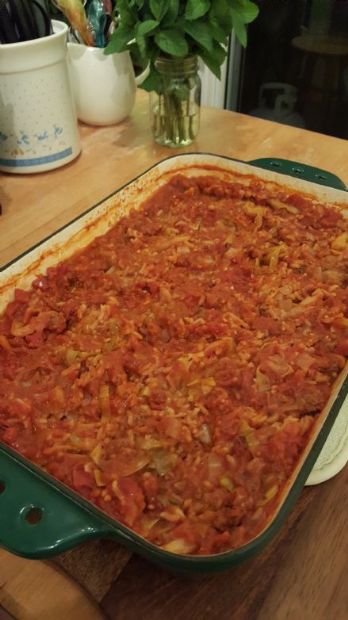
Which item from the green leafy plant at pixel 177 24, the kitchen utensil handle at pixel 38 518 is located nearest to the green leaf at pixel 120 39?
the green leafy plant at pixel 177 24

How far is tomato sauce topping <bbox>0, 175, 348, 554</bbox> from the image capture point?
783 millimetres

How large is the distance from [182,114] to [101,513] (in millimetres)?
1356

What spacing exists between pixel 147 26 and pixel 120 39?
11 centimetres

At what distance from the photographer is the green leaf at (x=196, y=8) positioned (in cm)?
135

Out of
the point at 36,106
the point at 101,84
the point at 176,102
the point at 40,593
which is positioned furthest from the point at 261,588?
the point at 101,84

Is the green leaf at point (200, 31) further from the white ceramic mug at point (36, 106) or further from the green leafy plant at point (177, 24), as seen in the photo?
the white ceramic mug at point (36, 106)

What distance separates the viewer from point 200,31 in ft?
4.63

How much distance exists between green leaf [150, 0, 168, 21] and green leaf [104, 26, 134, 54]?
11 cm

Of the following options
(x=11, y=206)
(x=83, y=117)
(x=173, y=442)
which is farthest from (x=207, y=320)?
(x=83, y=117)

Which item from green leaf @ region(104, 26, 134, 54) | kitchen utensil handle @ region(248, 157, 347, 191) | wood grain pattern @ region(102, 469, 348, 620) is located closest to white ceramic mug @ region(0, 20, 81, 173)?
green leaf @ region(104, 26, 134, 54)

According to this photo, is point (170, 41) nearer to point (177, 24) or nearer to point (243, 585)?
point (177, 24)

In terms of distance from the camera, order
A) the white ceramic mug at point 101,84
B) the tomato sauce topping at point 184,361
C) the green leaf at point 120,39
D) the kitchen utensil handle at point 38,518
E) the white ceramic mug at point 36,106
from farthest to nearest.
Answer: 1. the white ceramic mug at point 101,84
2. the green leaf at point 120,39
3. the white ceramic mug at point 36,106
4. the tomato sauce topping at point 184,361
5. the kitchen utensil handle at point 38,518

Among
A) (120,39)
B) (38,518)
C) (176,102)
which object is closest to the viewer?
(38,518)

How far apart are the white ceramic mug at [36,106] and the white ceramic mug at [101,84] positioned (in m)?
0.20
